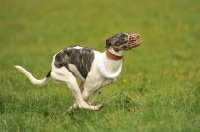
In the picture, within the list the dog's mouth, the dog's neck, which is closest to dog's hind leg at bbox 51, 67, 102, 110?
the dog's neck

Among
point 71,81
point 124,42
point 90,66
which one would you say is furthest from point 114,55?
point 71,81

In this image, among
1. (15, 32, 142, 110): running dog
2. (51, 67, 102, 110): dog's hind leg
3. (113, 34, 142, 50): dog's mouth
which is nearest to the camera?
(113, 34, 142, 50): dog's mouth

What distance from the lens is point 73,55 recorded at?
4.63 metres

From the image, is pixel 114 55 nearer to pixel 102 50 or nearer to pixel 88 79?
pixel 88 79

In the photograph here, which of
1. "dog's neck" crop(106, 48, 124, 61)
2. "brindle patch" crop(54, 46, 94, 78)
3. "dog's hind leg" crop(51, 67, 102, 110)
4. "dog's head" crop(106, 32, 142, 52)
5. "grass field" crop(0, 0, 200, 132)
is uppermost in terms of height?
"dog's head" crop(106, 32, 142, 52)

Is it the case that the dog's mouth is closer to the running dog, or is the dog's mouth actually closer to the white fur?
the running dog

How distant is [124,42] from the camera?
14.0 ft

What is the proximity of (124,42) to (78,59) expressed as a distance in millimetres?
716

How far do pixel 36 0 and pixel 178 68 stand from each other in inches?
484

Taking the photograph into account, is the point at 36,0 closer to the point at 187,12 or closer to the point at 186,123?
the point at 187,12

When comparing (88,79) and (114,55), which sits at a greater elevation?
(114,55)

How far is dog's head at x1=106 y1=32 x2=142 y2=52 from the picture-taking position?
423 centimetres

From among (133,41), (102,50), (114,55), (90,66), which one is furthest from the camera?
(102,50)

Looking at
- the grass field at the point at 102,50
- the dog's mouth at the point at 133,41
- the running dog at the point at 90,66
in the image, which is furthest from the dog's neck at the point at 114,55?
the grass field at the point at 102,50
